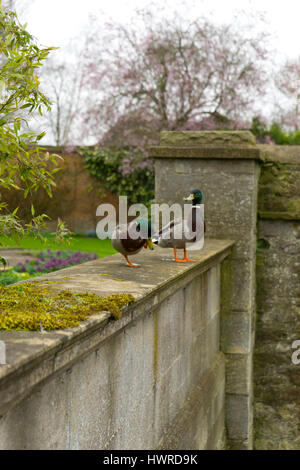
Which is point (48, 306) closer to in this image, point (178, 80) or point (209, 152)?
point (209, 152)

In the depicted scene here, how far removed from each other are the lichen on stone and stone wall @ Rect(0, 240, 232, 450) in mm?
56

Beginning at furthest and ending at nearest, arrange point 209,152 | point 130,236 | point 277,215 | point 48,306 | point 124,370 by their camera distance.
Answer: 1. point 277,215
2. point 209,152
3. point 130,236
4. point 124,370
5. point 48,306

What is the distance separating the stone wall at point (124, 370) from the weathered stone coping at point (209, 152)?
41.7 inches

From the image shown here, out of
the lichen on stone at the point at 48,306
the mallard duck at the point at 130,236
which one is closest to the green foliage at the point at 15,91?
the lichen on stone at the point at 48,306

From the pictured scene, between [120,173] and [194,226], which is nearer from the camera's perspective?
[194,226]

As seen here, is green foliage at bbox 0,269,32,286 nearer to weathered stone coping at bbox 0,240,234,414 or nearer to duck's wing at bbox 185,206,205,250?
weathered stone coping at bbox 0,240,234,414

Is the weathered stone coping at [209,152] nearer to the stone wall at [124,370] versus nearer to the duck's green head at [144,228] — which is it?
the stone wall at [124,370]

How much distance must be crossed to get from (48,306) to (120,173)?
48.7 ft

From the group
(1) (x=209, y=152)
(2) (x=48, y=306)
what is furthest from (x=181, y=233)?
(1) (x=209, y=152)

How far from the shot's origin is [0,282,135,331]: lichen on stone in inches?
67.6

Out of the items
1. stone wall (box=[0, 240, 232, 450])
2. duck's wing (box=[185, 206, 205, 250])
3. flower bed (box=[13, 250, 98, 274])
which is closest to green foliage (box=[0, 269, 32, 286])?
flower bed (box=[13, 250, 98, 274])

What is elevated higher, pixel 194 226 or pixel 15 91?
pixel 15 91

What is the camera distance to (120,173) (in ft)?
54.7

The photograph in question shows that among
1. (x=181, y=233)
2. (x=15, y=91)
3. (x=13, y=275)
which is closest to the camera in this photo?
(x=15, y=91)
